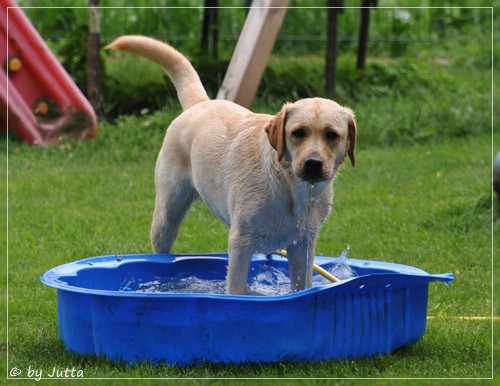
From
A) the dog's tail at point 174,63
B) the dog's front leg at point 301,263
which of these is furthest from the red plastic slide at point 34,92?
the dog's front leg at point 301,263

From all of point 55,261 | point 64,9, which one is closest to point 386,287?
point 55,261

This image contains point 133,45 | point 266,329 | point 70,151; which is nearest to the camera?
point 266,329

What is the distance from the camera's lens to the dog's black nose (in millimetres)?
4113

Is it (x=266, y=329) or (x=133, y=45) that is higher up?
(x=133, y=45)

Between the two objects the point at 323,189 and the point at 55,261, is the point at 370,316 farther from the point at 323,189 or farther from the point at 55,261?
the point at 55,261

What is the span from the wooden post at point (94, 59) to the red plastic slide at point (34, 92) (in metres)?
0.37

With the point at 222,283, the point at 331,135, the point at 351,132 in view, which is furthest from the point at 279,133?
the point at 222,283

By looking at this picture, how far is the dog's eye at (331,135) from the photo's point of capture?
Answer: 420cm

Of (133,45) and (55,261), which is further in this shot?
(55,261)

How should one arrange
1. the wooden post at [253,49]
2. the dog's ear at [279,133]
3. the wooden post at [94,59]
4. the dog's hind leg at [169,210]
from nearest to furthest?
the dog's ear at [279,133]
the dog's hind leg at [169,210]
the wooden post at [253,49]
the wooden post at [94,59]

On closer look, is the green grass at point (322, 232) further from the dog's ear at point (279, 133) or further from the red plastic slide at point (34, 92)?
the dog's ear at point (279, 133)

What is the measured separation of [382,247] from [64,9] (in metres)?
7.27

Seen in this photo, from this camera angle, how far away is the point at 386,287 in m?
4.27

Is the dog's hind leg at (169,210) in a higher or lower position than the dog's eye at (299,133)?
lower
